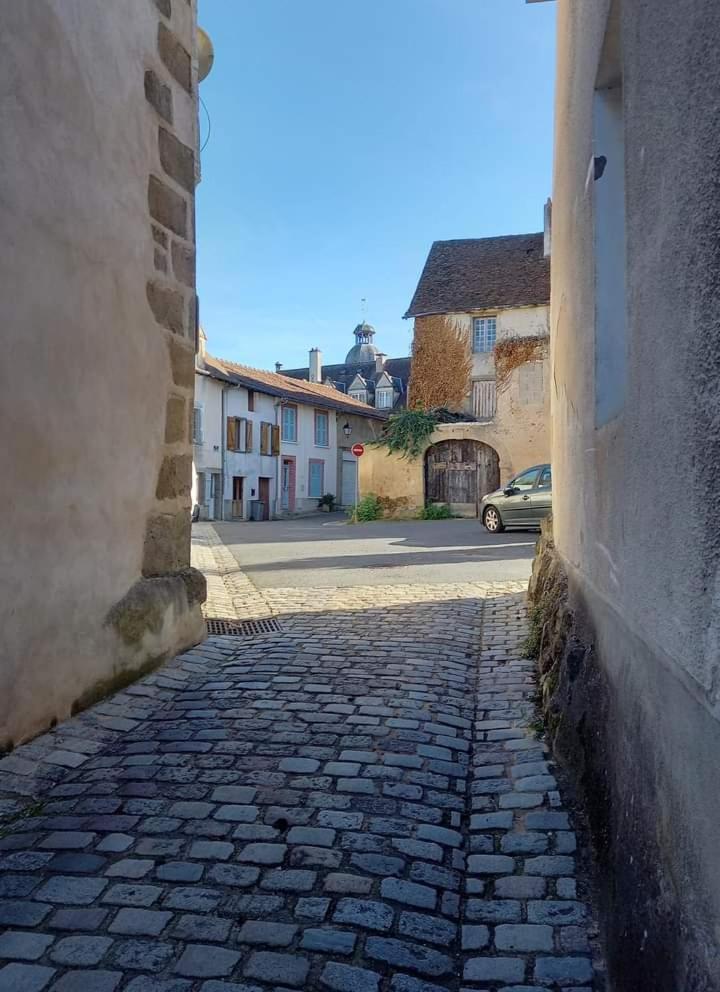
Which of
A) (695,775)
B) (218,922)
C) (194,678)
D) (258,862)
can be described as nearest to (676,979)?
(695,775)

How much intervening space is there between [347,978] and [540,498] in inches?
565

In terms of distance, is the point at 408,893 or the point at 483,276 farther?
the point at 483,276

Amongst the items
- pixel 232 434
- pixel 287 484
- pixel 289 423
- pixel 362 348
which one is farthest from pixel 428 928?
pixel 362 348

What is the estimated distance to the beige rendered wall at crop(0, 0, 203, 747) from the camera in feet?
10.9

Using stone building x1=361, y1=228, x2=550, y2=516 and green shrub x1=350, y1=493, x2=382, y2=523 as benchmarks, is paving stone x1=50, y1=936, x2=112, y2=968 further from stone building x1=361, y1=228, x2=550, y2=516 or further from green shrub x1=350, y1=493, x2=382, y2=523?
green shrub x1=350, y1=493, x2=382, y2=523

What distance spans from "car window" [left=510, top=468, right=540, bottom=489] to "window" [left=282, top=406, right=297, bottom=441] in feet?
68.8

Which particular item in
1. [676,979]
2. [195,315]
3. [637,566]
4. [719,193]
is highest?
[195,315]

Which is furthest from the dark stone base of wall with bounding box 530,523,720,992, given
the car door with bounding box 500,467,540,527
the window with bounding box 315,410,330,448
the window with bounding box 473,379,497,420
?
the window with bounding box 315,410,330,448

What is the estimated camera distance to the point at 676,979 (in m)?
1.38

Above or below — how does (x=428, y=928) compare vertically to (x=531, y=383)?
below

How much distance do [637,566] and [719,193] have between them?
0.98m

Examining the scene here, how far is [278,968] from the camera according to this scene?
1933mm

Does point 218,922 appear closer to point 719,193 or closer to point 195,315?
point 719,193

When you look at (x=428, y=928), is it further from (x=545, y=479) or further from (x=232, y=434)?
(x=232, y=434)
